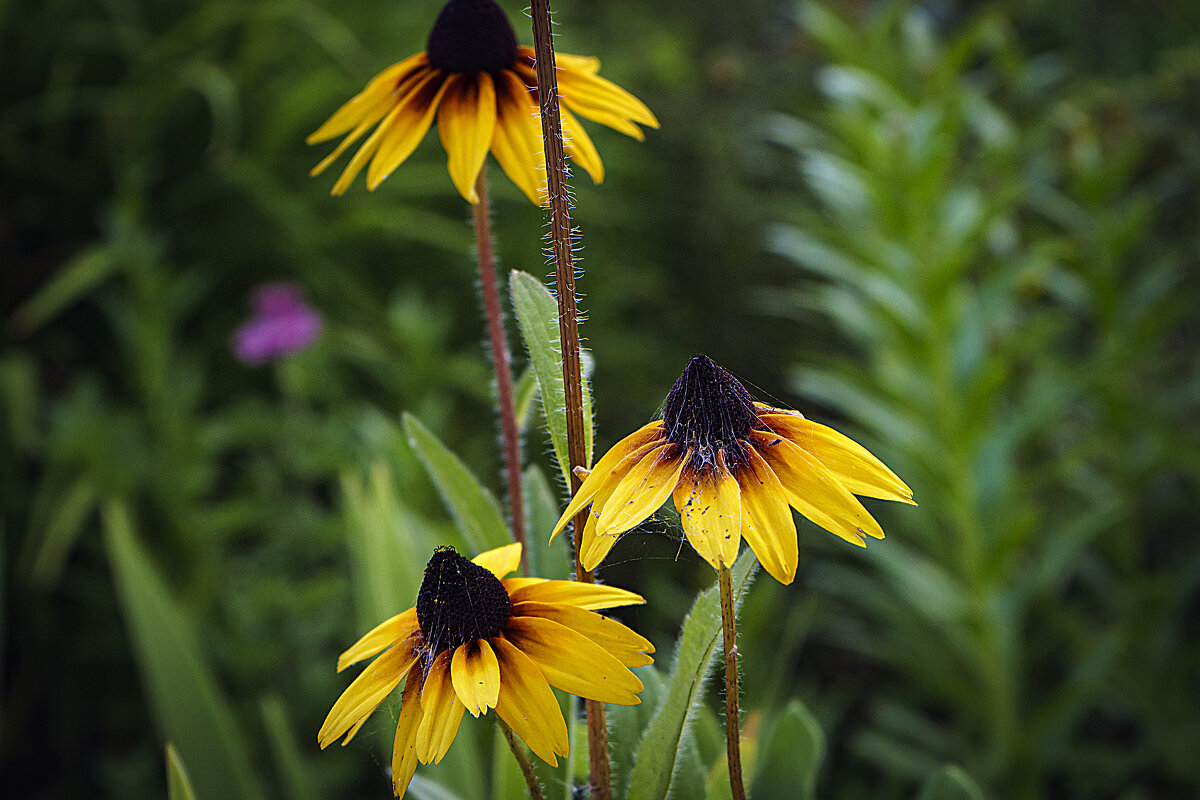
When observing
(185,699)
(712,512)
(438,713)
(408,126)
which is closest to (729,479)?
(712,512)

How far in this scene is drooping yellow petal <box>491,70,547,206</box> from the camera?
369 millimetres

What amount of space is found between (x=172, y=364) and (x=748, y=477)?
126 cm

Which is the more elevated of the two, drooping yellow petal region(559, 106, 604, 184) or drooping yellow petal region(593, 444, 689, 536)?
drooping yellow petal region(559, 106, 604, 184)

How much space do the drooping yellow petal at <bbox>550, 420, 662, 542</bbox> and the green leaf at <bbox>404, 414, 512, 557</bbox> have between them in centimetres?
12

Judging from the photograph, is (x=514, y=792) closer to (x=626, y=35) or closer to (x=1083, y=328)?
(x=1083, y=328)

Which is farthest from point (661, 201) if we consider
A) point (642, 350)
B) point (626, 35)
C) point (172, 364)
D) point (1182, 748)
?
point (1182, 748)

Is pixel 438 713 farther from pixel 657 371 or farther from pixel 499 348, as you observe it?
pixel 657 371

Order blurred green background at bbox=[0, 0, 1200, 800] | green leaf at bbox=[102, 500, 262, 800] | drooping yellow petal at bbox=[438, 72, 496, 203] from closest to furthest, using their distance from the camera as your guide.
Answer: drooping yellow petal at bbox=[438, 72, 496, 203] < green leaf at bbox=[102, 500, 262, 800] < blurred green background at bbox=[0, 0, 1200, 800]

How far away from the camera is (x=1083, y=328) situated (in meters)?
1.70

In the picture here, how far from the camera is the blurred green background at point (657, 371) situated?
0.95 m

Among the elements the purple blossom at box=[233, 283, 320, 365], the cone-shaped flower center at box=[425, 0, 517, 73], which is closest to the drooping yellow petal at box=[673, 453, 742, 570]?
the cone-shaped flower center at box=[425, 0, 517, 73]

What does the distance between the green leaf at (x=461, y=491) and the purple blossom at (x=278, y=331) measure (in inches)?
27.2

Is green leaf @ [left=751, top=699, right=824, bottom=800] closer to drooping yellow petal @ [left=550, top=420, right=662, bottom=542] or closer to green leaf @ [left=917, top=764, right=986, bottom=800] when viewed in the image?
green leaf @ [left=917, top=764, right=986, bottom=800]

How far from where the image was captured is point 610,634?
11.0 inches
